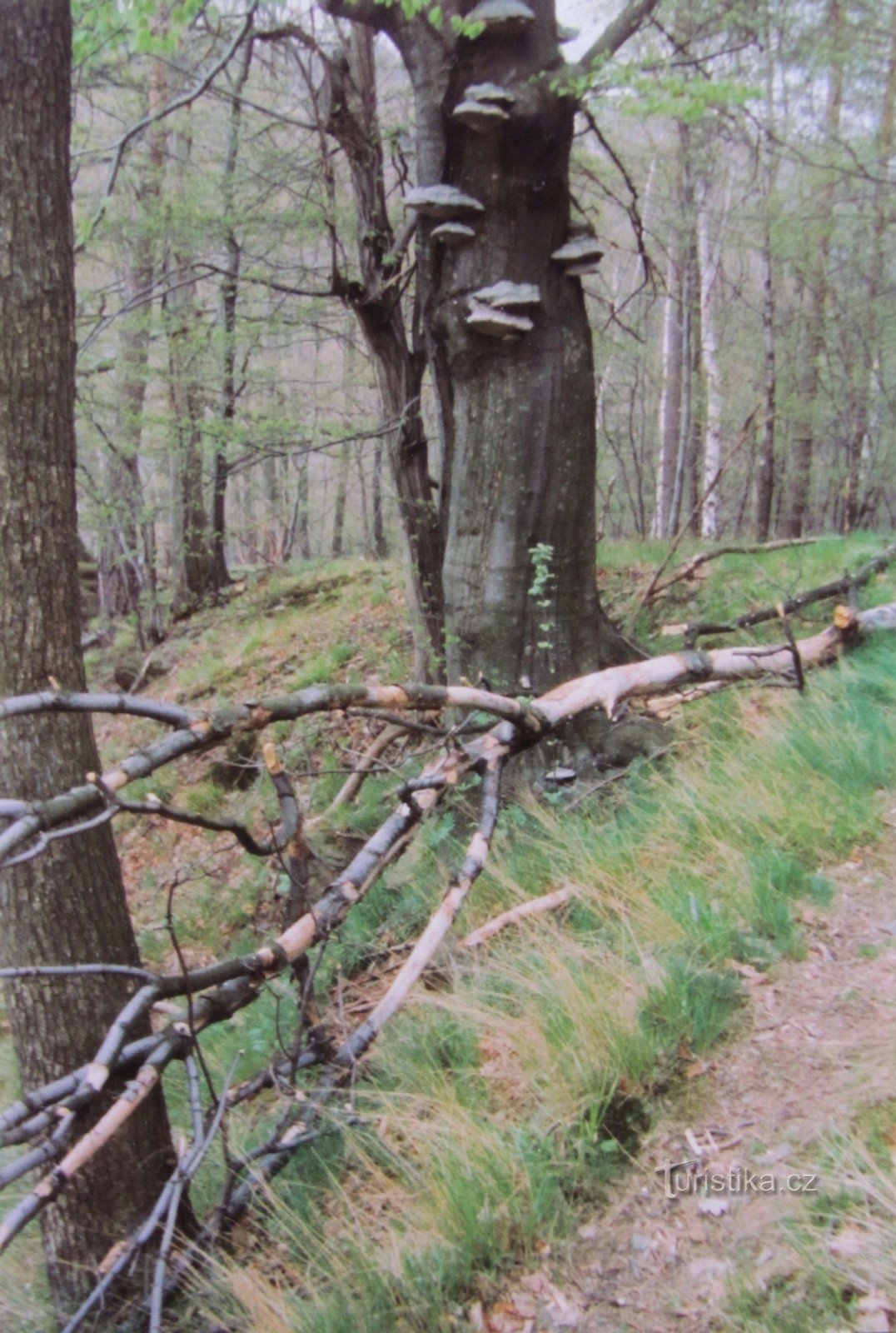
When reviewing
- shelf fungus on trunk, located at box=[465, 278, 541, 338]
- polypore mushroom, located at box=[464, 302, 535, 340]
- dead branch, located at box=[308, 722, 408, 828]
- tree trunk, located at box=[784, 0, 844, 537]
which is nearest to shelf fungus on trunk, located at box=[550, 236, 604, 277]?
shelf fungus on trunk, located at box=[465, 278, 541, 338]

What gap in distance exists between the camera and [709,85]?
13.9 ft

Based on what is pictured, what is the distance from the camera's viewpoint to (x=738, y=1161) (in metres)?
2.17

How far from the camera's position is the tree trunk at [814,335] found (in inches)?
431

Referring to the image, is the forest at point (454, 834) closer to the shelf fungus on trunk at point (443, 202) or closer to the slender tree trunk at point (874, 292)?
the shelf fungus on trunk at point (443, 202)

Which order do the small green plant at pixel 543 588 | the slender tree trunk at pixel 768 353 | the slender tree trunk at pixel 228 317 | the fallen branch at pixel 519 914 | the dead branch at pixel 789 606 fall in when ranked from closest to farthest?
the fallen branch at pixel 519 914 < the small green plant at pixel 543 588 < the dead branch at pixel 789 606 < the slender tree trunk at pixel 228 317 < the slender tree trunk at pixel 768 353

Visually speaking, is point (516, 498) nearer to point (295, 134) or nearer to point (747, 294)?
point (295, 134)

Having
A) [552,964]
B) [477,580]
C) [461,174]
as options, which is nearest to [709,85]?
[461,174]

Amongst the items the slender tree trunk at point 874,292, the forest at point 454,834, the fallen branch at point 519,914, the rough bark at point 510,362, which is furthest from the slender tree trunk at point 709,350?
the fallen branch at point 519,914

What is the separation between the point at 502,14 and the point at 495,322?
1.46m

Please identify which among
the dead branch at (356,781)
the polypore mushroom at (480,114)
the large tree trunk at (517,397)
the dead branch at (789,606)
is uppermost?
the polypore mushroom at (480,114)

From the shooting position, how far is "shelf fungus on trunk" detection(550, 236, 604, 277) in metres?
4.65

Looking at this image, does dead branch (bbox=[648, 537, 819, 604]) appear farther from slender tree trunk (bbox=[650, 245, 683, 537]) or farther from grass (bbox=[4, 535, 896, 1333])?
slender tree trunk (bbox=[650, 245, 683, 537])

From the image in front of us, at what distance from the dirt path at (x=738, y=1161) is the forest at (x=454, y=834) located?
11mm

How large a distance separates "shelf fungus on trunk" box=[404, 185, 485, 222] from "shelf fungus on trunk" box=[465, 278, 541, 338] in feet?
1.35
